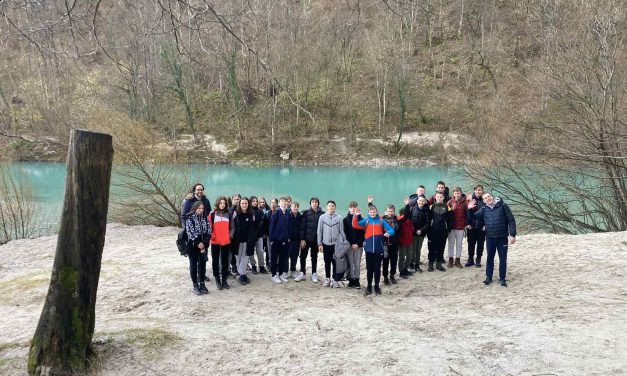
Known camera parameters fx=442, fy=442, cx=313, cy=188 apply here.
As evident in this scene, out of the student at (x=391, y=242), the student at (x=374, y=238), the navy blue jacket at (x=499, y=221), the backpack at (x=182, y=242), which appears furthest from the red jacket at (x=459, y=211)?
the backpack at (x=182, y=242)

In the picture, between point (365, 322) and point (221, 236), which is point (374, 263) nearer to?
point (365, 322)

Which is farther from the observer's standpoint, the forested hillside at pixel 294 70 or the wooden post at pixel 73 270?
the wooden post at pixel 73 270

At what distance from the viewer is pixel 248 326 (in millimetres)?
6043

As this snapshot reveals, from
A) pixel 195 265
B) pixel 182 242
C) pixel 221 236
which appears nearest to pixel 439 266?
pixel 221 236

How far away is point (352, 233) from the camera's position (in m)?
8.22

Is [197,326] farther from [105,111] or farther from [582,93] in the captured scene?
[582,93]

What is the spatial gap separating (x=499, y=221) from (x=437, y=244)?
5.79 ft

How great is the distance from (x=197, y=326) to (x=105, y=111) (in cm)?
1082

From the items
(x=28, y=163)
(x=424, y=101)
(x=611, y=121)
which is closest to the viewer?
(x=611, y=121)

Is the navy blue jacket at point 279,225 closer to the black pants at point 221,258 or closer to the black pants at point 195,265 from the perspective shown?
the black pants at point 221,258

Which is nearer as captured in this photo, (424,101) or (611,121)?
(611,121)

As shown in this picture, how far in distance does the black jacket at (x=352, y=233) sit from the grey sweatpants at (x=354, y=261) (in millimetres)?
166

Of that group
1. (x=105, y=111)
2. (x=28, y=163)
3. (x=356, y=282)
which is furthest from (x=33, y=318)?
(x=28, y=163)

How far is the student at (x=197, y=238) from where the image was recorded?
24.1ft
